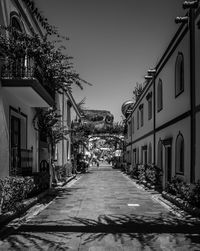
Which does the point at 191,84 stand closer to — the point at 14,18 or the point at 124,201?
the point at 124,201

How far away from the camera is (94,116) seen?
70688 millimetres

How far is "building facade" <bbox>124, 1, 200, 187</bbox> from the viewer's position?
454 inches

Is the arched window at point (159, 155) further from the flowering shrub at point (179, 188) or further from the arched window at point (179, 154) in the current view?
the flowering shrub at point (179, 188)

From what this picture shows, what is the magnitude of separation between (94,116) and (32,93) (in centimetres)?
5803

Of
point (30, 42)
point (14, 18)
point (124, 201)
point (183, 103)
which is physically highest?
point (14, 18)

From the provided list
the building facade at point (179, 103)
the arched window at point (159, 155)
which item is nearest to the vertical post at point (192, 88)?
the building facade at point (179, 103)

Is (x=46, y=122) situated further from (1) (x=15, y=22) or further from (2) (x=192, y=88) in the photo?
(2) (x=192, y=88)

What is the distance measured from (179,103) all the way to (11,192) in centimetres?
700

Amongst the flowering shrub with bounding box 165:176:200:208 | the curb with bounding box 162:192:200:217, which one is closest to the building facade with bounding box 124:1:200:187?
the flowering shrub with bounding box 165:176:200:208

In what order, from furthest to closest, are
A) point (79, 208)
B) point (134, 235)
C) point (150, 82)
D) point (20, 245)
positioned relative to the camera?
1. point (150, 82)
2. point (79, 208)
3. point (134, 235)
4. point (20, 245)

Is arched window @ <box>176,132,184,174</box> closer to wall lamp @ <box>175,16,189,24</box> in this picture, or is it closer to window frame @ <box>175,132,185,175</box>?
window frame @ <box>175,132,185,175</box>

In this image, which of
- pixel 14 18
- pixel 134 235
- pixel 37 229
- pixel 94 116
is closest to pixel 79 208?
pixel 37 229

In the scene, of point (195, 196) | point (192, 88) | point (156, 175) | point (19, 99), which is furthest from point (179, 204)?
point (19, 99)

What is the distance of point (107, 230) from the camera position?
7.72 metres
